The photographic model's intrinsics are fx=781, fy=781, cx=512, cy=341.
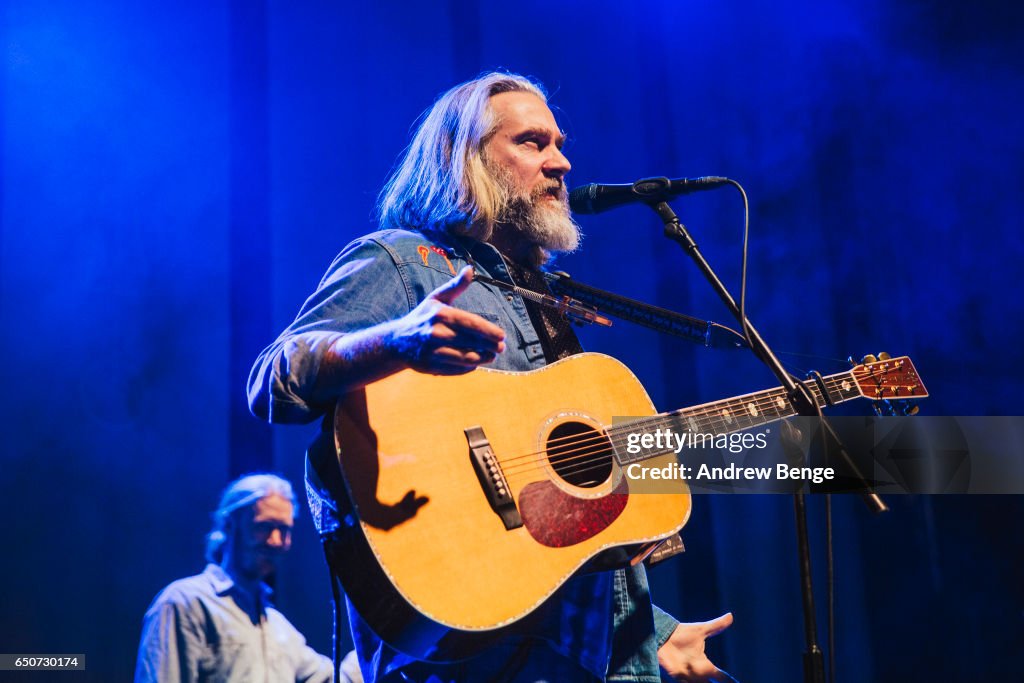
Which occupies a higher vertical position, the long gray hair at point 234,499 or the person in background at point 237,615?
the long gray hair at point 234,499

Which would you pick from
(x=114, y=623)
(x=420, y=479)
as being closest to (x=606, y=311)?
(x=420, y=479)

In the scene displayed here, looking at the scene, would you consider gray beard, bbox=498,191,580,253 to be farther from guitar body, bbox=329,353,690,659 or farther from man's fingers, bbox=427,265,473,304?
man's fingers, bbox=427,265,473,304

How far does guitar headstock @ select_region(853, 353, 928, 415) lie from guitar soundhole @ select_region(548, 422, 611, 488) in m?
1.00

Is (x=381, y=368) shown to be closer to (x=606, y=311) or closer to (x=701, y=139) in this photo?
(x=606, y=311)

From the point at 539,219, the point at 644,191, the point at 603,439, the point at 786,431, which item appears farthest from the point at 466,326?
the point at 539,219

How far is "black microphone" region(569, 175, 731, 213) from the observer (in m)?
2.24

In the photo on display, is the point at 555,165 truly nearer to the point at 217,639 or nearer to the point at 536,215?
the point at 536,215

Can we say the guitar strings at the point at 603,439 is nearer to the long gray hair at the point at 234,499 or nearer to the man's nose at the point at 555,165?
the man's nose at the point at 555,165

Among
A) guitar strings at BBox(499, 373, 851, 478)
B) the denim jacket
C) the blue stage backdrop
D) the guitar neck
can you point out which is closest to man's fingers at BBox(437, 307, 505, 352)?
the denim jacket

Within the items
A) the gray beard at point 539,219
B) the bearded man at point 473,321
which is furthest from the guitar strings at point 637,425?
the gray beard at point 539,219

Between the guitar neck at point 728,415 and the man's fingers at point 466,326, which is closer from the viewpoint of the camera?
the man's fingers at point 466,326

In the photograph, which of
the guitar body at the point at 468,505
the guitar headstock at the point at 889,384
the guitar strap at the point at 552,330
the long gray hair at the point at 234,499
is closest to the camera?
the guitar body at the point at 468,505

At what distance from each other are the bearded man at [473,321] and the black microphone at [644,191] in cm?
19

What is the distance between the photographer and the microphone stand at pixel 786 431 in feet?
5.40
